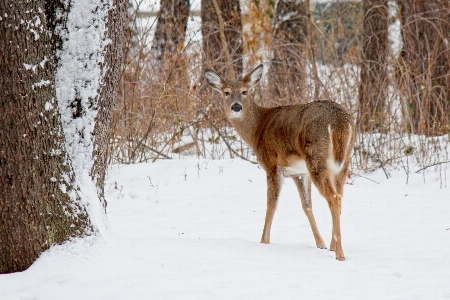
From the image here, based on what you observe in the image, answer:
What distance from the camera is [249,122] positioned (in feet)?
23.5

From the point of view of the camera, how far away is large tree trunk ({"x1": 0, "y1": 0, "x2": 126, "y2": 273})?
4.15 m

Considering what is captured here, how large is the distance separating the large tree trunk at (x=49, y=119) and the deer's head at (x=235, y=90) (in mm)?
2487

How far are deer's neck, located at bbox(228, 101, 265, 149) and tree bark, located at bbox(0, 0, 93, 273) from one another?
2.95 metres

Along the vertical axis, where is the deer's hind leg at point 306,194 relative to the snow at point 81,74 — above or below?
below

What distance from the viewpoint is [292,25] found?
1496 centimetres

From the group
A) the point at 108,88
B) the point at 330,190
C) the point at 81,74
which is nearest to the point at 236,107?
the point at 330,190

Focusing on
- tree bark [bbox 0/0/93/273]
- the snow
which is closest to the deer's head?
the snow

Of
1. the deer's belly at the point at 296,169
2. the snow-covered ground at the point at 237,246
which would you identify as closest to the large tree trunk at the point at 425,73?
the snow-covered ground at the point at 237,246

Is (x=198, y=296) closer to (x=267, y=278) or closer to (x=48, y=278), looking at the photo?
(x=267, y=278)

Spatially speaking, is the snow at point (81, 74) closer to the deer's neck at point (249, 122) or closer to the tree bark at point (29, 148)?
the tree bark at point (29, 148)

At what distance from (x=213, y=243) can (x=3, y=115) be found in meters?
2.03

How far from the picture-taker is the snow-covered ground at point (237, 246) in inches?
167

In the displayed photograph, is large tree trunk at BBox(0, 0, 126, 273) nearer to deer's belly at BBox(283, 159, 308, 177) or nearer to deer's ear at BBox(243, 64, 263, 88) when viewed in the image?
deer's belly at BBox(283, 159, 308, 177)

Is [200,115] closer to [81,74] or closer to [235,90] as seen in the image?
[235,90]
